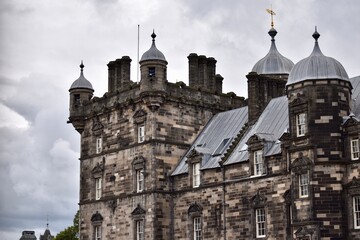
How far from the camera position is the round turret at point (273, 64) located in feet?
234

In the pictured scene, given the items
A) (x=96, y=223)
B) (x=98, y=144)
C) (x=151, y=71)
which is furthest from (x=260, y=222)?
(x=98, y=144)

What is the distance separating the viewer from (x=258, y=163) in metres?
52.4

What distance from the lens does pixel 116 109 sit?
6334 cm

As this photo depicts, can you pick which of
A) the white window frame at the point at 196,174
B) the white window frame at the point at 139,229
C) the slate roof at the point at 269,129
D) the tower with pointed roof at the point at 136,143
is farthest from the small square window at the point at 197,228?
the slate roof at the point at 269,129

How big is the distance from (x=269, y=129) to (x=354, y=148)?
8.65m

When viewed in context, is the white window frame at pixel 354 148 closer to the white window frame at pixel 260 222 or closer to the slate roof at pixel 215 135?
the white window frame at pixel 260 222

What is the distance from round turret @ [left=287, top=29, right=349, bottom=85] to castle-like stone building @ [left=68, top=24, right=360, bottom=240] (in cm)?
7

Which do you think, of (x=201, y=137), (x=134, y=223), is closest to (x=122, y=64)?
(x=201, y=137)

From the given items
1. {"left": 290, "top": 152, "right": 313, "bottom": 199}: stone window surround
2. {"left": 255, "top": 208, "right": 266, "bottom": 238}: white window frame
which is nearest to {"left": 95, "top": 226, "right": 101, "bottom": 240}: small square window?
{"left": 255, "top": 208, "right": 266, "bottom": 238}: white window frame

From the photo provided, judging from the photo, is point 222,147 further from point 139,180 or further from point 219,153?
point 139,180

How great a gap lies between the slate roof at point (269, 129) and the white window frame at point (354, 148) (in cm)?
513

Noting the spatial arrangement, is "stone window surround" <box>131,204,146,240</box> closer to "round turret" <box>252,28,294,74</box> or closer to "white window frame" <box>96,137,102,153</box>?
"white window frame" <box>96,137,102,153</box>

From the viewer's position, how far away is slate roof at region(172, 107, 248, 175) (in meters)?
57.4

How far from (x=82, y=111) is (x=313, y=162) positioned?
83.7 feet
